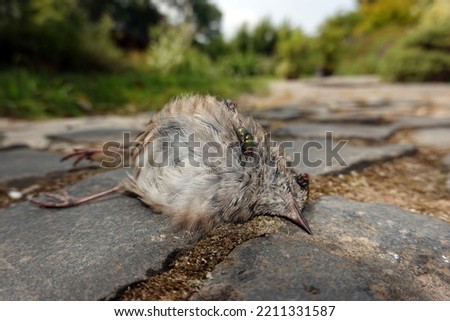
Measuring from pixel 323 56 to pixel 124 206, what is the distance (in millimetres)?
19054

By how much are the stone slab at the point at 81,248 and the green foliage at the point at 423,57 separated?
1152cm

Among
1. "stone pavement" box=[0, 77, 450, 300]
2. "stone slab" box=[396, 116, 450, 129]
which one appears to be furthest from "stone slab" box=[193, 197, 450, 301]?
"stone slab" box=[396, 116, 450, 129]

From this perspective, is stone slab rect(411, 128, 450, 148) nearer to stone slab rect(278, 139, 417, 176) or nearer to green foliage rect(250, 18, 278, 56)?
stone slab rect(278, 139, 417, 176)

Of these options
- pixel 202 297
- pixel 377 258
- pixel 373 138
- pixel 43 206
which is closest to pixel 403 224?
pixel 377 258

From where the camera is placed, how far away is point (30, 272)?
3.63 feet

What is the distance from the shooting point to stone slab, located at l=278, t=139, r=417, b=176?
6.63ft

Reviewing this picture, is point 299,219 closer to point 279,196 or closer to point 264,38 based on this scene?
point 279,196

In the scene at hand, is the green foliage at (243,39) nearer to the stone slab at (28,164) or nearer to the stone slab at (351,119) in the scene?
the stone slab at (351,119)

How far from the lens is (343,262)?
1102mm

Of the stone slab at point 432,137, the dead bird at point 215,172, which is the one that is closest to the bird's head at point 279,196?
the dead bird at point 215,172

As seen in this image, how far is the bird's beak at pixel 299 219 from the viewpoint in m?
1.29

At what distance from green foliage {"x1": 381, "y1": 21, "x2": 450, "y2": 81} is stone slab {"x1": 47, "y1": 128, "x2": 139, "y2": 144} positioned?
10.2 meters

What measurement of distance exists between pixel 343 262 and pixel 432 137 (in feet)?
7.30
